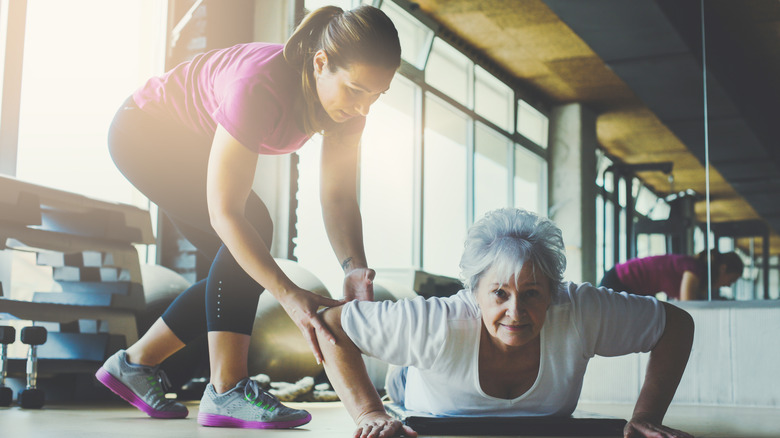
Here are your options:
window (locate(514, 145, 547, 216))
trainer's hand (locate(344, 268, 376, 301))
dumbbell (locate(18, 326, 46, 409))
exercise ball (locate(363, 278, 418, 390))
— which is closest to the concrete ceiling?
exercise ball (locate(363, 278, 418, 390))

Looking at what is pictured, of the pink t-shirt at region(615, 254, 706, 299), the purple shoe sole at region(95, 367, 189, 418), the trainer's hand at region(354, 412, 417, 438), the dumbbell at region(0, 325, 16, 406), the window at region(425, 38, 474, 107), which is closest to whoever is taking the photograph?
the trainer's hand at region(354, 412, 417, 438)

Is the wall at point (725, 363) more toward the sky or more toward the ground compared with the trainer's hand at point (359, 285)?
more toward the ground

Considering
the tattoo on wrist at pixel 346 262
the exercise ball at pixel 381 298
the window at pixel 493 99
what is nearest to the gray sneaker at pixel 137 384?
the tattoo on wrist at pixel 346 262

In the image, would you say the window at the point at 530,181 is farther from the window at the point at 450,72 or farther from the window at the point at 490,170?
the window at the point at 450,72

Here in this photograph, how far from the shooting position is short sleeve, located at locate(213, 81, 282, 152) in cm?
165

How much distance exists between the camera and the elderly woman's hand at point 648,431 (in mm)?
1607

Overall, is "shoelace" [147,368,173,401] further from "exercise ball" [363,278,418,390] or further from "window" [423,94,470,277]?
"window" [423,94,470,277]

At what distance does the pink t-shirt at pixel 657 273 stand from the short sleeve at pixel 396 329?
272cm

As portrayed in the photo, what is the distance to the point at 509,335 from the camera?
163 centimetres

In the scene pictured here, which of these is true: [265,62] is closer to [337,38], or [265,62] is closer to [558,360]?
[337,38]

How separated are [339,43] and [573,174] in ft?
19.8

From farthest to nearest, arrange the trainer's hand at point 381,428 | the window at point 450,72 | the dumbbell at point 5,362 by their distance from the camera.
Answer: the window at point 450,72
the dumbbell at point 5,362
the trainer's hand at point 381,428

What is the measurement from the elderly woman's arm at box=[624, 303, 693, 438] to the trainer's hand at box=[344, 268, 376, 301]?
24.9 inches

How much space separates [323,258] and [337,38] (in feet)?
11.6
